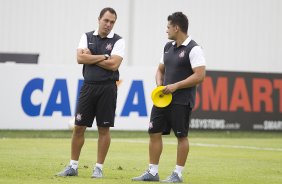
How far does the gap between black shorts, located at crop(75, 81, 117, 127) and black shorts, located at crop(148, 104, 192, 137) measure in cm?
63

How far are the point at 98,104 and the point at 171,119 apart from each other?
1.00m

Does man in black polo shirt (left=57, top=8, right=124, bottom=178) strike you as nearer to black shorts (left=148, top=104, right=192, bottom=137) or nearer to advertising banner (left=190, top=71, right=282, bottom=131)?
black shorts (left=148, top=104, right=192, bottom=137)

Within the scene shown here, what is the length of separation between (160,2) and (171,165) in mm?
19065

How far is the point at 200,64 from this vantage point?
1203 centimetres

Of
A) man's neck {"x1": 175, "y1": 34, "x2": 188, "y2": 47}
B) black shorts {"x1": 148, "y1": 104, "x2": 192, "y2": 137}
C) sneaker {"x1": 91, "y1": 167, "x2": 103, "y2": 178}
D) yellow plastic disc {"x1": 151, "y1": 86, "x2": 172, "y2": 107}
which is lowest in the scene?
sneaker {"x1": 91, "y1": 167, "x2": 103, "y2": 178}

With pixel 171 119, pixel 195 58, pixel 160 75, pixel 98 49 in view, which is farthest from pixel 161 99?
pixel 98 49

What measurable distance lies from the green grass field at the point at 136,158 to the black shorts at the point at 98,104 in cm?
74

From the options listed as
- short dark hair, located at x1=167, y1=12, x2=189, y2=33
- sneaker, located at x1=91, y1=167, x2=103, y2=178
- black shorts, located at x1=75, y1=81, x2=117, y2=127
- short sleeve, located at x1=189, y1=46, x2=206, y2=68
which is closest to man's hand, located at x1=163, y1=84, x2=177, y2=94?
short sleeve, located at x1=189, y1=46, x2=206, y2=68

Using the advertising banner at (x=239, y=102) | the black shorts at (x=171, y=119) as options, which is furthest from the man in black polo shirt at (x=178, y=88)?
the advertising banner at (x=239, y=102)

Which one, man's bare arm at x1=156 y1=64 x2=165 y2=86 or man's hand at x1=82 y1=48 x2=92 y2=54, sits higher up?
man's hand at x1=82 y1=48 x2=92 y2=54

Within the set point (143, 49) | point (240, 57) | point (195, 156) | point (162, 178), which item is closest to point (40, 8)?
point (143, 49)

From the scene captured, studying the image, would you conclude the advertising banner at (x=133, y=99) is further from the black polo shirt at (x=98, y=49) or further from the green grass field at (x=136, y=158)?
the black polo shirt at (x=98, y=49)

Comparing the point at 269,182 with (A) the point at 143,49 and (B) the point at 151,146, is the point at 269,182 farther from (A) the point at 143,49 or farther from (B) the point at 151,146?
(A) the point at 143,49

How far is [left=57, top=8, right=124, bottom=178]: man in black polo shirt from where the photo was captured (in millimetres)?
12398
